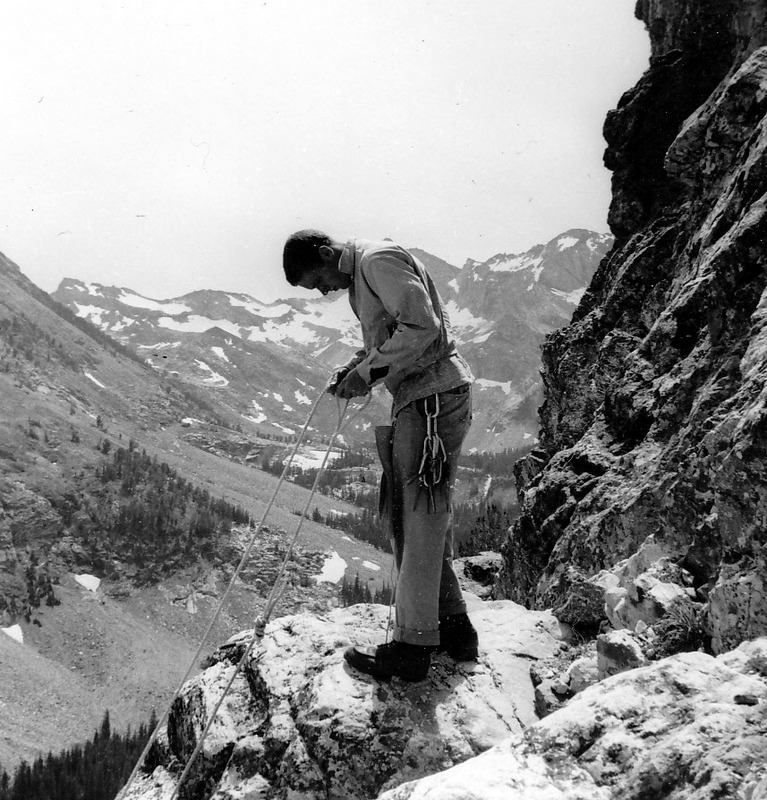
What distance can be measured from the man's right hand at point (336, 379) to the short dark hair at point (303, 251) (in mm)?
779

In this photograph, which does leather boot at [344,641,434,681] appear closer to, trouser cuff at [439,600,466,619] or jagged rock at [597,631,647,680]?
trouser cuff at [439,600,466,619]

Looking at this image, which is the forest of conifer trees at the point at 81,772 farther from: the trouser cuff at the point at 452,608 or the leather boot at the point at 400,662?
A: the leather boot at the point at 400,662

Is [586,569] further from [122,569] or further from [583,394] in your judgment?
[122,569]

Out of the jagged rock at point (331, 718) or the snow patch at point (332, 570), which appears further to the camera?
the snow patch at point (332, 570)

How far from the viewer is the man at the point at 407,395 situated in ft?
13.2

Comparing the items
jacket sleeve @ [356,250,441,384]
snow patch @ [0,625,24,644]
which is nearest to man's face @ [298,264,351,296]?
jacket sleeve @ [356,250,441,384]

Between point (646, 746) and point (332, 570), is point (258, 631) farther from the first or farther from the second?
point (332, 570)

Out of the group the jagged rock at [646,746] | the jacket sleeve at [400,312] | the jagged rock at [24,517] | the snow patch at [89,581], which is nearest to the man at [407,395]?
the jacket sleeve at [400,312]

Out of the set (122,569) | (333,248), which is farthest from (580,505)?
(122,569)

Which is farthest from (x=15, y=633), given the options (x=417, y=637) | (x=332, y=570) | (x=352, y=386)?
(x=352, y=386)

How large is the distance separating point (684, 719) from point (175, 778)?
3717 millimetres

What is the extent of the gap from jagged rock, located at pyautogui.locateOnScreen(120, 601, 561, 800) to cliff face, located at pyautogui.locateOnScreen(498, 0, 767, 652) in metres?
1.23

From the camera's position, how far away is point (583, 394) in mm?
15891

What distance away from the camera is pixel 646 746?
2.48 meters
